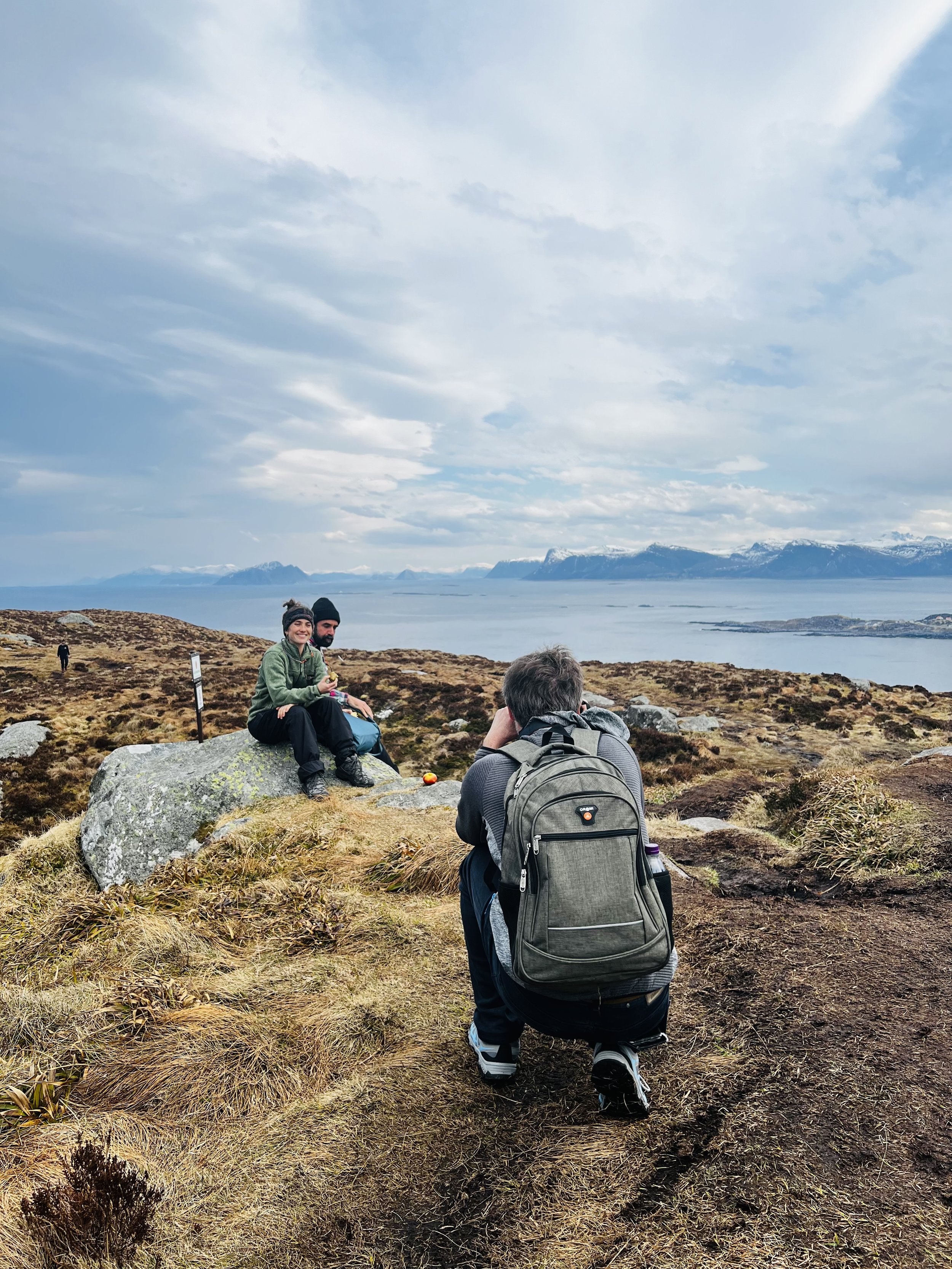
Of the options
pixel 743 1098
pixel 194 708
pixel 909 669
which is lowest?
pixel 909 669

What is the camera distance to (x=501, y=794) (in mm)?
2945

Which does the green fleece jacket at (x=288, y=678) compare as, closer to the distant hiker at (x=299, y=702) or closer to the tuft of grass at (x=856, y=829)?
the distant hiker at (x=299, y=702)

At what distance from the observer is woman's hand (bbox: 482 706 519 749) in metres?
3.33

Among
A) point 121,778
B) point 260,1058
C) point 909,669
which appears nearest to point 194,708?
point 121,778

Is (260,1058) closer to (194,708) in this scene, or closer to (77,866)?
(77,866)

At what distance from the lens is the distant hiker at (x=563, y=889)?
8.27ft

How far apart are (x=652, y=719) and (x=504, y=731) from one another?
21.7 m

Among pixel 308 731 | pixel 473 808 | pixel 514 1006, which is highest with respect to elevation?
pixel 473 808

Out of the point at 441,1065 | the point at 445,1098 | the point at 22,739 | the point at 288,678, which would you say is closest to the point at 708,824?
the point at 288,678

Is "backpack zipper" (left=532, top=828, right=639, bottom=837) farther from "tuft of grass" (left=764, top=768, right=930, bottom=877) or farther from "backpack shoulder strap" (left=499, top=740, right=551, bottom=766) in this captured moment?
"tuft of grass" (left=764, top=768, right=930, bottom=877)

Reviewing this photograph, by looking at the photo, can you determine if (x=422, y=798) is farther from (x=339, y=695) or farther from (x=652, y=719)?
(x=652, y=719)

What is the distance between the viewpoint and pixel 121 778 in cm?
854

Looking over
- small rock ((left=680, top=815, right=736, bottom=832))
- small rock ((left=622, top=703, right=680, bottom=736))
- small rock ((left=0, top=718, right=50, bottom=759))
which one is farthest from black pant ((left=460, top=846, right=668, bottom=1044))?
small rock ((left=622, top=703, right=680, bottom=736))

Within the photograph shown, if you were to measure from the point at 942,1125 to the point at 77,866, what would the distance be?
29.0ft
